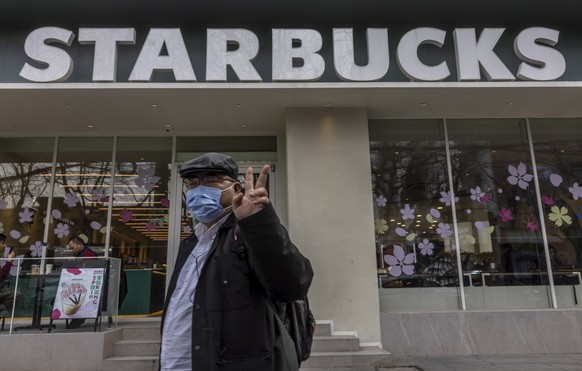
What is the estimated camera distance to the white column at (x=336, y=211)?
6.88 m

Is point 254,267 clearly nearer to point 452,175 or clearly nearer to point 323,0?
point 323,0

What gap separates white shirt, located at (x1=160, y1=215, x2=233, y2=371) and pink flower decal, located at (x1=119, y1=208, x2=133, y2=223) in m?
7.14

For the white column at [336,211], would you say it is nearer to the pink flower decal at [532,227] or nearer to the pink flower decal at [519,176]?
the pink flower decal at [519,176]

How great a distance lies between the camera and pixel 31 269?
6352 millimetres

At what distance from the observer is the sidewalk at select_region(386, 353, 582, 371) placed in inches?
235

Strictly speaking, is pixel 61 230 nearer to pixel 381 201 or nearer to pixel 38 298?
pixel 38 298

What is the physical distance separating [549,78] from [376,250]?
3876 millimetres

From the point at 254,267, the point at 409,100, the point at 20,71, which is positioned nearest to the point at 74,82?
the point at 20,71

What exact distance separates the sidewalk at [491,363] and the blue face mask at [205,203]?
4.92m

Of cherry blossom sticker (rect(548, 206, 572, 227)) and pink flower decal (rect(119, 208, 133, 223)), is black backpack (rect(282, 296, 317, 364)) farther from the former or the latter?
cherry blossom sticker (rect(548, 206, 572, 227))

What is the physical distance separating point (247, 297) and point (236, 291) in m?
0.05

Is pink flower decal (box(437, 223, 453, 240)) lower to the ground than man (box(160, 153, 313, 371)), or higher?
higher

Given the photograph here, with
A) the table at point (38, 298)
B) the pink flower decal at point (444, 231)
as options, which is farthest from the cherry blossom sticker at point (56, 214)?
the pink flower decal at point (444, 231)

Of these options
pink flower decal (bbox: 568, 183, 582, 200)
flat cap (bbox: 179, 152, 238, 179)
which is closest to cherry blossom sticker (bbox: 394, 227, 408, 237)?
pink flower decal (bbox: 568, 183, 582, 200)
